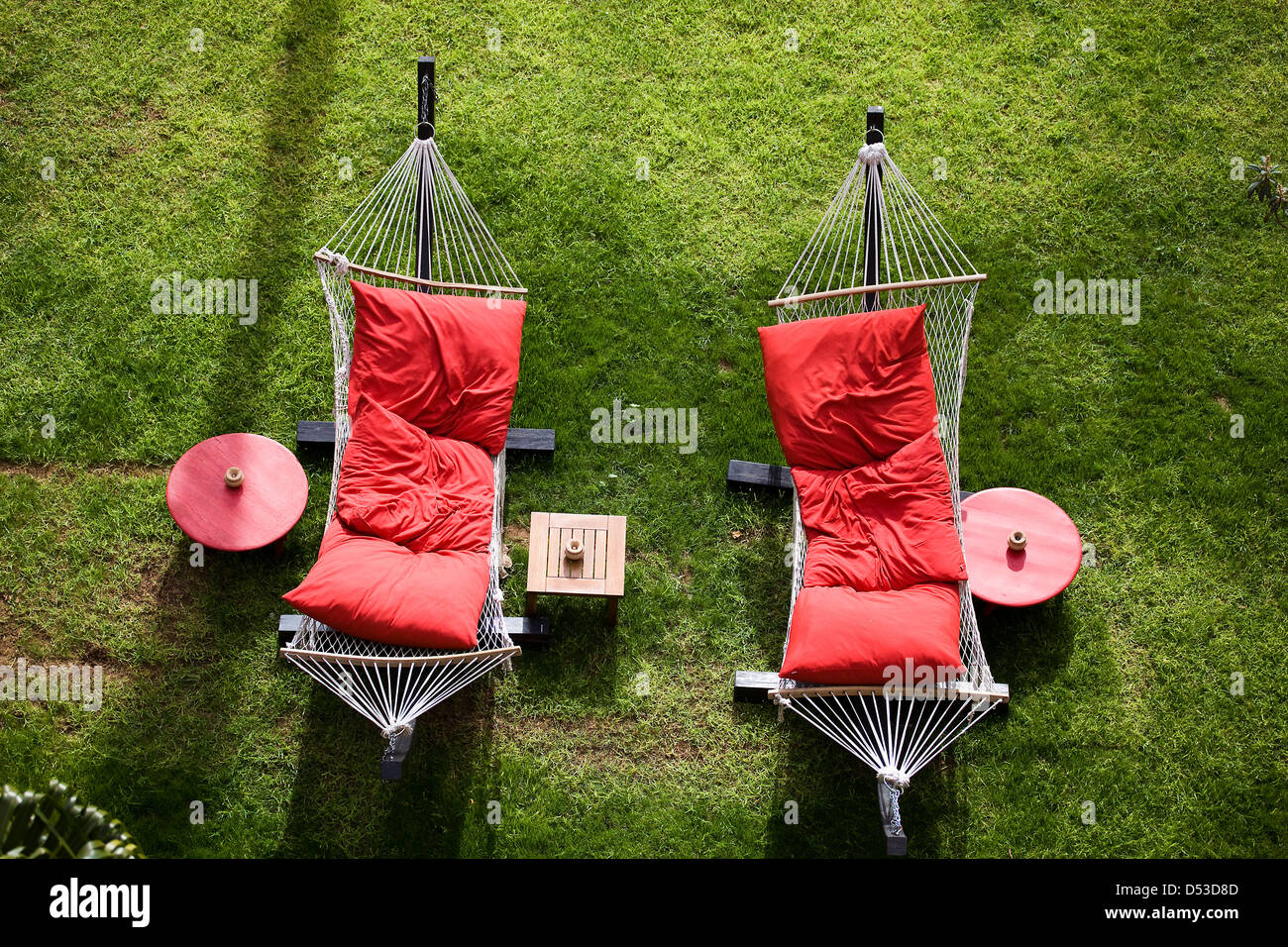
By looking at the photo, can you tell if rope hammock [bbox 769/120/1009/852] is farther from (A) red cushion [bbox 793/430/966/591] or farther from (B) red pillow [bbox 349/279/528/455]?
(B) red pillow [bbox 349/279/528/455]

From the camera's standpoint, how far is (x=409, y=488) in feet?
13.1

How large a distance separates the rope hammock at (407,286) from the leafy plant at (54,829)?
2.67 ft

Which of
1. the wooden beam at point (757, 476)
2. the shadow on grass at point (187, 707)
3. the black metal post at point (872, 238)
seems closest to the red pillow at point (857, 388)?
the black metal post at point (872, 238)

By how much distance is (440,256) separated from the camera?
494 centimetres

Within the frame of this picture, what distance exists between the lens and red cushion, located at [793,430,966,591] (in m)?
3.90

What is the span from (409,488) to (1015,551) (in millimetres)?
2355

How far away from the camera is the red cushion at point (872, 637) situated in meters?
3.63

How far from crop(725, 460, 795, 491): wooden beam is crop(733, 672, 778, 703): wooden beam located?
0.81m

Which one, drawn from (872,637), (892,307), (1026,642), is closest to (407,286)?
(892,307)

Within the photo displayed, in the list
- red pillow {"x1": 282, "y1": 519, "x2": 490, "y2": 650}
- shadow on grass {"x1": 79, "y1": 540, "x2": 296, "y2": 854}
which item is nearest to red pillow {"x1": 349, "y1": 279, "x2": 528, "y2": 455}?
red pillow {"x1": 282, "y1": 519, "x2": 490, "y2": 650}

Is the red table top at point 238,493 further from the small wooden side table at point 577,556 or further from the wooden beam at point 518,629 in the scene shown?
the small wooden side table at point 577,556

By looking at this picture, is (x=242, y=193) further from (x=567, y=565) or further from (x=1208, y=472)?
(x=1208, y=472)

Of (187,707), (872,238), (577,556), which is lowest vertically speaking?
(187,707)

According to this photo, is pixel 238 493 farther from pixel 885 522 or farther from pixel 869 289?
pixel 869 289
